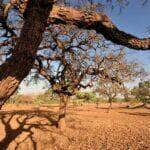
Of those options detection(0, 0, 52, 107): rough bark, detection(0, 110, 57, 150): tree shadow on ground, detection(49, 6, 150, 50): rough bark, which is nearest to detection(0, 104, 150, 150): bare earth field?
detection(0, 110, 57, 150): tree shadow on ground

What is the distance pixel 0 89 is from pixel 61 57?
1751 cm

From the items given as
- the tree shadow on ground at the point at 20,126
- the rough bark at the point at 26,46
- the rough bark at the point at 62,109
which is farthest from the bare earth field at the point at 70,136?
the rough bark at the point at 26,46

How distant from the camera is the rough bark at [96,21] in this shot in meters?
7.43

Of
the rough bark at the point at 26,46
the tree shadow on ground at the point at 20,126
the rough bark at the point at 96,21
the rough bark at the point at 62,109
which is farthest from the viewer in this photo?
the rough bark at the point at 62,109

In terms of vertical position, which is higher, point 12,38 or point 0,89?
point 12,38

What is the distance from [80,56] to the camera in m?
24.5

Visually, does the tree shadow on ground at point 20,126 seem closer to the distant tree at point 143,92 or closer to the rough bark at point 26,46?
the rough bark at point 26,46

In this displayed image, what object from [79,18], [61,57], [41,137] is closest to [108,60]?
[61,57]

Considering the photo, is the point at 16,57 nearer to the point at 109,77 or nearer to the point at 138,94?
the point at 109,77

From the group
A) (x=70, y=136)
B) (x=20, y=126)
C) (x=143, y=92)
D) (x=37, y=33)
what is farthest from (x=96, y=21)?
(x=143, y=92)

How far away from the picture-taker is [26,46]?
23.5ft

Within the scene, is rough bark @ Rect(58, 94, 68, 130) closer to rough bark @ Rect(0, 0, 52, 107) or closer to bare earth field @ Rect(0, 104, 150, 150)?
bare earth field @ Rect(0, 104, 150, 150)

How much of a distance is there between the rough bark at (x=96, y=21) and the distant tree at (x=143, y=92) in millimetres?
61750

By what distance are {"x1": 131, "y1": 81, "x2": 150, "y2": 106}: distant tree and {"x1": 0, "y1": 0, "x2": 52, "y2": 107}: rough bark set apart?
62394mm
